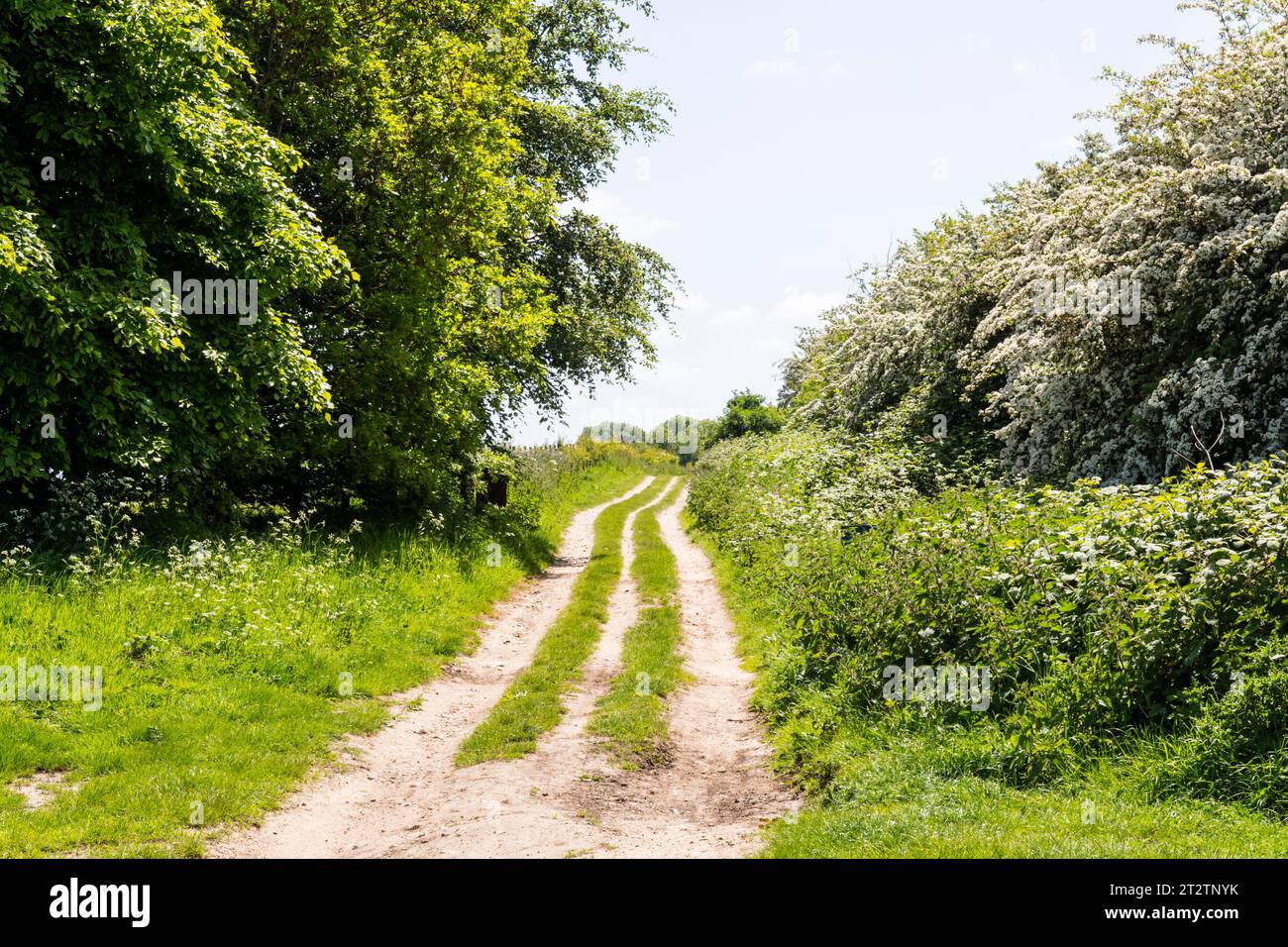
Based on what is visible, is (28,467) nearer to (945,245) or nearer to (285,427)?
(285,427)

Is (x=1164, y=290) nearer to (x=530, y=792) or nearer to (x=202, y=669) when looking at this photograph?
(x=530, y=792)

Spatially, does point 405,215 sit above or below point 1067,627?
above

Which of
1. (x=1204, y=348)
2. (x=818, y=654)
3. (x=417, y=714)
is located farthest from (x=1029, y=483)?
(x=417, y=714)

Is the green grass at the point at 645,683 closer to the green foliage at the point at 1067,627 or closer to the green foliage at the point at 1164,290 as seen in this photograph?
the green foliage at the point at 1067,627

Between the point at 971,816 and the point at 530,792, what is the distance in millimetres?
3612

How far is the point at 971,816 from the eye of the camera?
6.44 meters

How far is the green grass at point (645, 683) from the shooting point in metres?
9.43

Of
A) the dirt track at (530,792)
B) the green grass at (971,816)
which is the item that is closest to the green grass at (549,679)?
the dirt track at (530,792)

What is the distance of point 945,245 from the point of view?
938 inches

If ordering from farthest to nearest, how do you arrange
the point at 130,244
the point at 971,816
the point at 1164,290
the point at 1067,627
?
the point at 1164,290 < the point at 130,244 < the point at 1067,627 < the point at 971,816

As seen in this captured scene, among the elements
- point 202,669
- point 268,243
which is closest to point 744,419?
point 268,243

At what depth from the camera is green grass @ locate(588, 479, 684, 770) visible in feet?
30.9

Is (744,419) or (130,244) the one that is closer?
(130,244)
